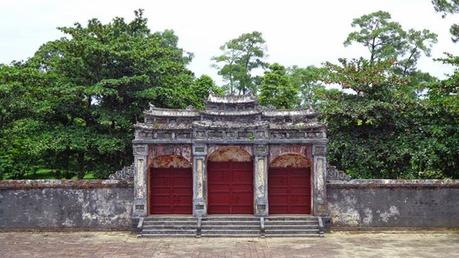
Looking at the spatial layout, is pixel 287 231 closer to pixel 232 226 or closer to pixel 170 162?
pixel 232 226

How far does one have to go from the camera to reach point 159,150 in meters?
21.0

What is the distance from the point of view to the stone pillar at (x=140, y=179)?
20.5 metres

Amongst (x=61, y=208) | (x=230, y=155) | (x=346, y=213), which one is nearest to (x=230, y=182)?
(x=230, y=155)

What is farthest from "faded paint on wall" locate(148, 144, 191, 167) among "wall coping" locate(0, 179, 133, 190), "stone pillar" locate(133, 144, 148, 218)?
"wall coping" locate(0, 179, 133, 190)

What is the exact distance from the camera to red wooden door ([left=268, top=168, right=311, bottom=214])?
21.3m

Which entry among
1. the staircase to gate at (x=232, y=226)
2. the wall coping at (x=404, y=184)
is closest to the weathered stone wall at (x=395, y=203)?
the wall coping at (x=404, y=184)

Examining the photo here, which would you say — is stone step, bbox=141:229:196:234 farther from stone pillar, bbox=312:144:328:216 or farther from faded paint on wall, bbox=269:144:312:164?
stone pillar, bbox=312:144:328:216

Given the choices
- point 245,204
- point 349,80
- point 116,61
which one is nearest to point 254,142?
point 245,204

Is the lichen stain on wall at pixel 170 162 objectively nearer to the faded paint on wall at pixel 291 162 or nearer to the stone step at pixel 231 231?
the stone step at pixel 231 231

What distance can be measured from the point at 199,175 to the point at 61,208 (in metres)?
5.32

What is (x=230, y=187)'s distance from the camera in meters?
21.3

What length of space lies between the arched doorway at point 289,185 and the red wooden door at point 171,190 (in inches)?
125

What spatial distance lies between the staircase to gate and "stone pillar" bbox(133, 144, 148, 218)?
48 cm

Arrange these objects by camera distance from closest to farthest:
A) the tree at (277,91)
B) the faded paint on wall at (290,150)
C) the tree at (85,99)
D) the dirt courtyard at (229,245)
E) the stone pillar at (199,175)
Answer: the dirt courtyard at (229,245), the stone pillar at (199,175), the faded paint on wall at (290,150), the tree at (85,99), the tree at (277,91)
